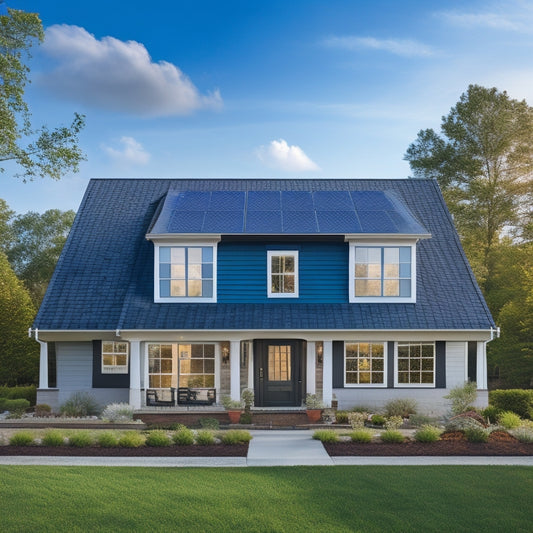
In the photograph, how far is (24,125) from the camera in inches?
708

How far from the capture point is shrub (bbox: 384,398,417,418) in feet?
59.8

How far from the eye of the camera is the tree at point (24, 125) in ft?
56.9

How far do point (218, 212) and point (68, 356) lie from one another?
6.63 meters

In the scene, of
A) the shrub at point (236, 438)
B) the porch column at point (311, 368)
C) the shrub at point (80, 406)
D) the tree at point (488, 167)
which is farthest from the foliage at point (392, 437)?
the tree at point (488, 167)

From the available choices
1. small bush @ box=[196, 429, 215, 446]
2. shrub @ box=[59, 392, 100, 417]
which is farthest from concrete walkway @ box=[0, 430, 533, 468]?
shrub @ box=[59, 392, 100, 417]

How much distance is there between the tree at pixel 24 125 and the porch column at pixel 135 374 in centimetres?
563

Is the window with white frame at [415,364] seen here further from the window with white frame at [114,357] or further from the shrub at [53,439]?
the shrub at [53,439]

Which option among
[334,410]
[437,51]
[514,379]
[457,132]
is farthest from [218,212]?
[457,132]

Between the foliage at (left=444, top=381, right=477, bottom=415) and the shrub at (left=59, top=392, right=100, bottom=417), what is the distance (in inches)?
418

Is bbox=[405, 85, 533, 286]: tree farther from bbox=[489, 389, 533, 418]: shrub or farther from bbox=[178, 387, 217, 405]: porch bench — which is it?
bbox=[178, 387, 217, 405]: porch bench

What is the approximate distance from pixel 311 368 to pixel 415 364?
130 inches

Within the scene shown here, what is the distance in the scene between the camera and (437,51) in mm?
23859

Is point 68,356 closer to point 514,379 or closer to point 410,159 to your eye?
point 514,379

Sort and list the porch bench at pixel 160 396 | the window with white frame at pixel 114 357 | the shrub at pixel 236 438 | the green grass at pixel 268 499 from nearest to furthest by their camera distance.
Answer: the green grass at pixel 268 499 → the shrub at pixel 236 438 → the porch bench at pixel 160 396 → the window with white frame at pixel 114 357
